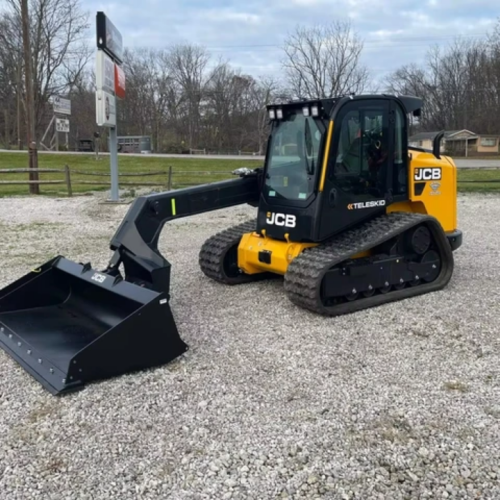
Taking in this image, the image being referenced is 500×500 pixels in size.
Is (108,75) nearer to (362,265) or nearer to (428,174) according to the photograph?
(428,174)

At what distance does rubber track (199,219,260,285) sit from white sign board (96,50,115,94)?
27.3ft

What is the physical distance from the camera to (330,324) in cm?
524

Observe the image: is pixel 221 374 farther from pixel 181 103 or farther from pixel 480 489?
pixel 181 103

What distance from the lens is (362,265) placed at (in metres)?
5.59

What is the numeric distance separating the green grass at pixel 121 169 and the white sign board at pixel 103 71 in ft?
15.4

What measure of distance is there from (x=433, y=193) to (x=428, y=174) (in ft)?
0.82

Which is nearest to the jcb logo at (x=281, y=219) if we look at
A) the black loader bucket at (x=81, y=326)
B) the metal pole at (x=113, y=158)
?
the black loader bucket at (x=81, y=326)

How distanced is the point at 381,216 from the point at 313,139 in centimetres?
119

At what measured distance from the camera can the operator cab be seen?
5.46m

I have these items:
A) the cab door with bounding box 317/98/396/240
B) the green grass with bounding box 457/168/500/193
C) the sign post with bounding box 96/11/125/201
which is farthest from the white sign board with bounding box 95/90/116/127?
the green grass with bounding box 457/168/500/193

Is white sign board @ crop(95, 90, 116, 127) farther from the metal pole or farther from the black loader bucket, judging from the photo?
the black loader bucket

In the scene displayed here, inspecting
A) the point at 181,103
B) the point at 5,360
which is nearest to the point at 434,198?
the point at 5,360

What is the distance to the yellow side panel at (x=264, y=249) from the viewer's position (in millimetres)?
5734

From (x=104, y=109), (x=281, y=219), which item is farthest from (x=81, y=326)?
(x=104, y=109)
